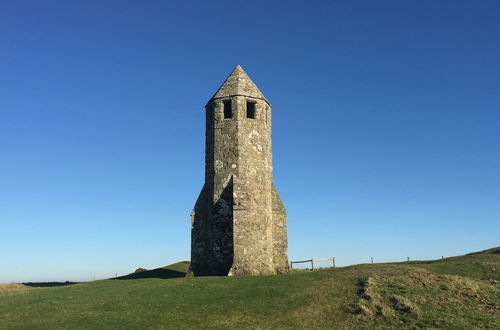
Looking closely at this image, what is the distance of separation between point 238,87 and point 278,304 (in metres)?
18.7

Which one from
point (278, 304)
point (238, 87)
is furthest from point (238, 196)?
point (278, 304)

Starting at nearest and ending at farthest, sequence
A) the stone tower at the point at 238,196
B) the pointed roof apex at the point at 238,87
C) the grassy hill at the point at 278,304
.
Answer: the grassy hill at the point at 278,304, the stone tower at the point at 238,196, the pointed roof apex at the point at 238,87

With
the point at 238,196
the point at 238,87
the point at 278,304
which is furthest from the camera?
the point at 238,87

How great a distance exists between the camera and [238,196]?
1230 inches

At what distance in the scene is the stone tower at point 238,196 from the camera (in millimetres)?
30717

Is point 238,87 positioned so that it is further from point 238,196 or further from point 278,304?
point 278,304

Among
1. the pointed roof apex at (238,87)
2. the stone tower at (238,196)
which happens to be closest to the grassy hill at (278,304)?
the stone tower at (238,196)

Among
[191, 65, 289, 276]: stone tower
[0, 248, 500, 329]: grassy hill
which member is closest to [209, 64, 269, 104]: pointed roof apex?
[191, 65, 289, 276]: stone tower

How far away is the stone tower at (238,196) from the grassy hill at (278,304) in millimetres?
4361

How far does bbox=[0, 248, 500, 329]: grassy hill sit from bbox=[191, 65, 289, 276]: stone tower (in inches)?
172

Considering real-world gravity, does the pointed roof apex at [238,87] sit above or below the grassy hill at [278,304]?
above

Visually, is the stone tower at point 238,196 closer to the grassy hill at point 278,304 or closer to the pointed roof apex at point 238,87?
the pointed roof apex at point 238,87

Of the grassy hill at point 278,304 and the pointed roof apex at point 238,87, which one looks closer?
the grassy hill at point 278,304

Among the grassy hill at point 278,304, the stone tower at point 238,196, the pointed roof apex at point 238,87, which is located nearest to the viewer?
the grassy hill at point 278,304
